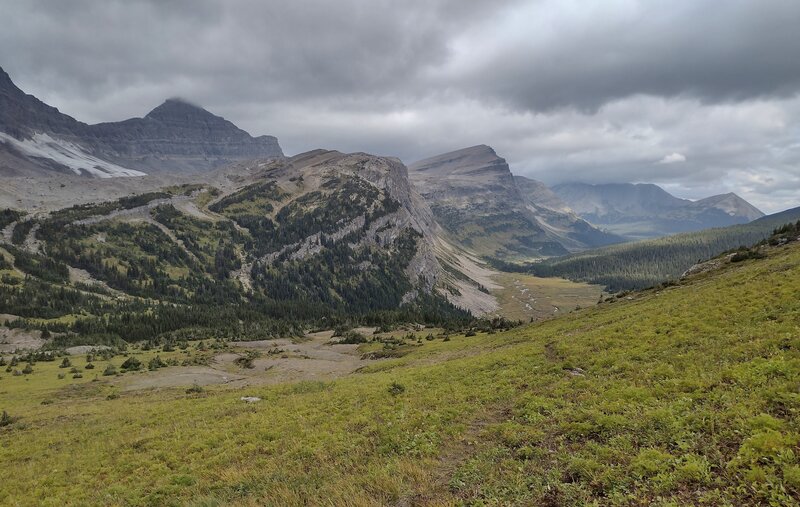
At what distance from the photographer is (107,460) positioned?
22094 millimetres

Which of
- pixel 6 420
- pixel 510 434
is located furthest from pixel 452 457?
pixel 6 420

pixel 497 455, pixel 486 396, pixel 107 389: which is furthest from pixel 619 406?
pixel 107 389

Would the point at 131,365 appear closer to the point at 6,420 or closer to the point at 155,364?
the point at 155,364

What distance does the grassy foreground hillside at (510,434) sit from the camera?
35.5 ft

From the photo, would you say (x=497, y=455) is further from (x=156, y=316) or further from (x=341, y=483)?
(x=156, y=316)

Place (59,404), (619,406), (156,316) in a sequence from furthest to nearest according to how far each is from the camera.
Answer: (156,316) → (59,404) → (619,406)

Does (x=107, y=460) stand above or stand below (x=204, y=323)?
above

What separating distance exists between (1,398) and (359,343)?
61.9 meters

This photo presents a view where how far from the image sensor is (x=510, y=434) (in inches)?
632

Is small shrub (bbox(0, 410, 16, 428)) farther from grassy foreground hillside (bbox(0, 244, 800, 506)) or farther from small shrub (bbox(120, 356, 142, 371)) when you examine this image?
small shrub (bbox(120, 356, 142, 371))

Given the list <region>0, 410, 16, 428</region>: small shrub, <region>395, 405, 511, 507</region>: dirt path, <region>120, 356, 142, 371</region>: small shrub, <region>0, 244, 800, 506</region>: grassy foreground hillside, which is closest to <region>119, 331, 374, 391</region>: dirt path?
<region>120, 356, 142, 371</region>: small shrub

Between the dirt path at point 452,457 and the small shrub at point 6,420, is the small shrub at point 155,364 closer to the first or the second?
the small shrub at point 6,420

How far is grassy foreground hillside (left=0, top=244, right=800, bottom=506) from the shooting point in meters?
10.8

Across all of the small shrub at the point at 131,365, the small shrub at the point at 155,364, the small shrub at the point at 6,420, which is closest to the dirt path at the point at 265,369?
the small shrub at the point at 155,364
